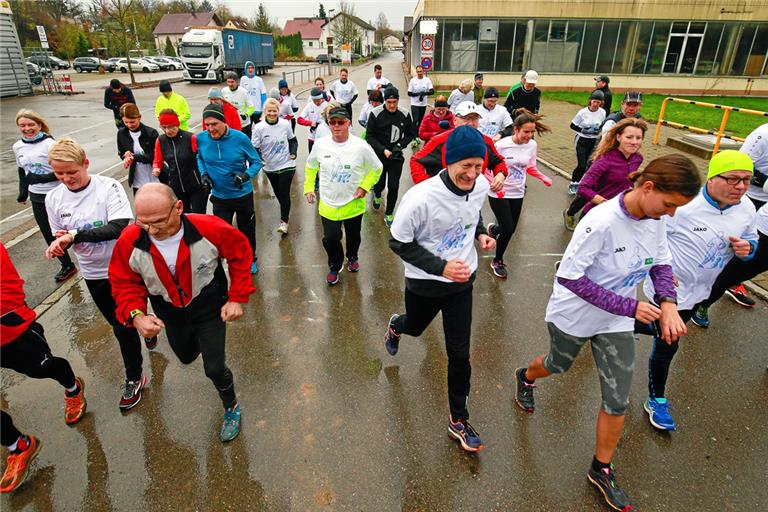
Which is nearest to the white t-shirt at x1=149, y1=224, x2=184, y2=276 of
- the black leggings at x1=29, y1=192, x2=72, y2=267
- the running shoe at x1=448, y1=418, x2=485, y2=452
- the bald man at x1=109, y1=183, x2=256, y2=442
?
the bald man at x1=109, y1=183, x2=256, y2=442

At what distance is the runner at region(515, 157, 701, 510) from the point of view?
7.75 feet

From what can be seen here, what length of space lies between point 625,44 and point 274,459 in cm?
3126

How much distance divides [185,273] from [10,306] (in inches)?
42.0

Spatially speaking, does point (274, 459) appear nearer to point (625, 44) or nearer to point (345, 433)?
point (345, 433)

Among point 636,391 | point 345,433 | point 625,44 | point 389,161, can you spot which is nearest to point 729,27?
point 625,44

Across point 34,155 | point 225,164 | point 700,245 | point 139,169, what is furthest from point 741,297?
point 34,155

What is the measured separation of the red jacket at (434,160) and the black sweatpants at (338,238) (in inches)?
39.3

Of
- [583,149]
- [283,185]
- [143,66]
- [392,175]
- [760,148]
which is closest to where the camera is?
[760,148]

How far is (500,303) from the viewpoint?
5078 mm

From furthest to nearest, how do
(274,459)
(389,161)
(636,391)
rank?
(389,161), (636,391), (274,459)

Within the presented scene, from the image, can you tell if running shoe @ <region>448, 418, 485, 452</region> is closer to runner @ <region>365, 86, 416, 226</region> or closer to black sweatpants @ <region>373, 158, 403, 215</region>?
runner @ <region>365, 86, 416, 226</region>

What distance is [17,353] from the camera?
2.85m

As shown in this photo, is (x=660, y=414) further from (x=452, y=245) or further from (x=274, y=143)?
(x=274, y=143)

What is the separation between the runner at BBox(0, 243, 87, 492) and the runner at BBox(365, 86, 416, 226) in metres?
4.87
